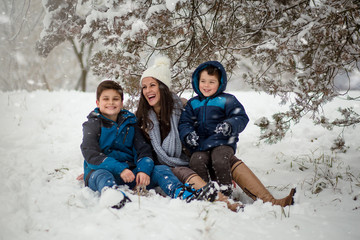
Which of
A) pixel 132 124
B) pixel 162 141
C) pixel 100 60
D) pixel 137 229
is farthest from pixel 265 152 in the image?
pixel 137 229

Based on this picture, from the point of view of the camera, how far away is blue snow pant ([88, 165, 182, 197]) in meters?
2.66

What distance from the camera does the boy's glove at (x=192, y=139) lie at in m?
3.13

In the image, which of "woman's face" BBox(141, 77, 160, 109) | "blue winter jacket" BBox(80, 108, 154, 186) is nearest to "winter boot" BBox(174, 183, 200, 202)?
"blue winter jacket" BBox(80, 108, 154, 186)

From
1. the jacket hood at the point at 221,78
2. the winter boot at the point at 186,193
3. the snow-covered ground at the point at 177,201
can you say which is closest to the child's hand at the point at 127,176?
the snow-covered ground at the point at 177,201

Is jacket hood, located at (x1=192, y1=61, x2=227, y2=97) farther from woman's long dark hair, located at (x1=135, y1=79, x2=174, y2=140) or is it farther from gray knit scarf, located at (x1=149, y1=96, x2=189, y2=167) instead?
gray knit scarf, located at (x1=149, y1=96, x2=189, y2=167)

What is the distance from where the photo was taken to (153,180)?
9.86 ft

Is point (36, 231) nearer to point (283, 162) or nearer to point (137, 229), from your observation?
point (137, 229)

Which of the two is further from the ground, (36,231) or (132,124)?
(132,124)

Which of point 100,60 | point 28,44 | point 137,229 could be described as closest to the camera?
point 137,229

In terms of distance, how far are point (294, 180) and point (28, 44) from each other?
18.3 metres

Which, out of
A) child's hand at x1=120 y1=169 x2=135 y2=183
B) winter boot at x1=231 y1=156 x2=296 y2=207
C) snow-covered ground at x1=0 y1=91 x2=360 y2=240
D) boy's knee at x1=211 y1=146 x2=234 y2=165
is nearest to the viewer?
snow-covered ground at x1=0 y1=91 x2=360 y2=240

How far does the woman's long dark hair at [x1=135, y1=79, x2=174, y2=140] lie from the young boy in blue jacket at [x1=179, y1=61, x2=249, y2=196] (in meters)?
0.19

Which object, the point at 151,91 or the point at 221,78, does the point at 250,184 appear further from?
the point at 151,91

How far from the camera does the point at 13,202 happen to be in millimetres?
2238
